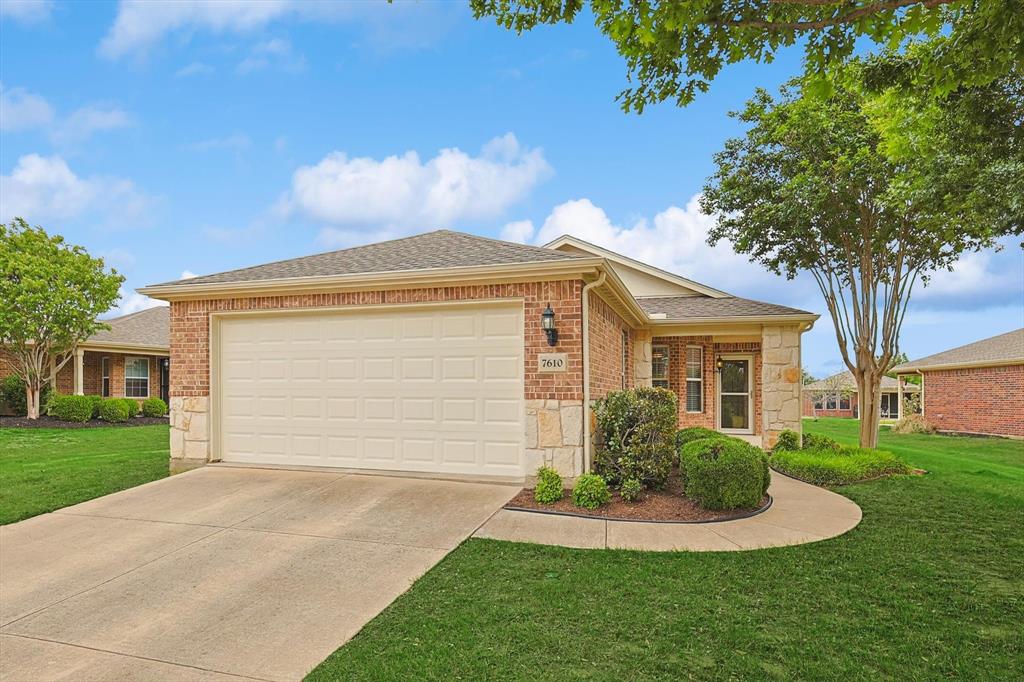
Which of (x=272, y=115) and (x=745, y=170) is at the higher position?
(x=272, y=115)

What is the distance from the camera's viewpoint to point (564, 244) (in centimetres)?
1530

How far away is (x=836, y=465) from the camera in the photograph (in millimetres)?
9141

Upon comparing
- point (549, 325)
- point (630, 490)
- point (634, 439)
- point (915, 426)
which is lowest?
point (915, 426)

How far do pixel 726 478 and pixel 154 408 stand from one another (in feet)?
65.6

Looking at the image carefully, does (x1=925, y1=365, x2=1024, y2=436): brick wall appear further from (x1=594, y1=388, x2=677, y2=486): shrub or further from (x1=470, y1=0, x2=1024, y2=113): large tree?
(x1=470, y1=0, x2=1024, y2=113): large tree

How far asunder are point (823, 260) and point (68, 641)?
15.3m

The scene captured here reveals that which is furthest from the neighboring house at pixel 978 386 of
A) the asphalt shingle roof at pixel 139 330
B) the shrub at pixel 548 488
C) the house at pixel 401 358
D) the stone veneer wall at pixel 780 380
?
the asphalt shingle roof at pixel 139 330

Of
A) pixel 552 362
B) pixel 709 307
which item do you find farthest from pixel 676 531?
pixel 709 307

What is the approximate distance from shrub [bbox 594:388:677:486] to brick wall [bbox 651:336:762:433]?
6.79m

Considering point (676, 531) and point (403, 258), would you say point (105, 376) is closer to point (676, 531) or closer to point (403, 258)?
point (403, 258)

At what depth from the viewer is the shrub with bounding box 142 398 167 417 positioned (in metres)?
19.6

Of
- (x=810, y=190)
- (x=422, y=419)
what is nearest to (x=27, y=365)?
(x=422, y=419)

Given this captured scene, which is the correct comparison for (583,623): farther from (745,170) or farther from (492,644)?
(745,170)

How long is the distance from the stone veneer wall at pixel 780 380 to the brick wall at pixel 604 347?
3430 mm
